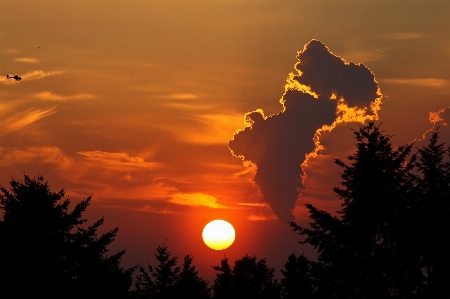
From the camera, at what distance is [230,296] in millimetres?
82812

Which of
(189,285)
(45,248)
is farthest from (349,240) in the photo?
(189,285)

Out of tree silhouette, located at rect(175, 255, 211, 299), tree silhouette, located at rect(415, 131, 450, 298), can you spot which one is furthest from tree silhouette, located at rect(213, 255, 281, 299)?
tree silhouette, located at rect(415, 131, 450, 298)

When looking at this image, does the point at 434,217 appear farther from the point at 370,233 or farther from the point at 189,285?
the point at 189,285

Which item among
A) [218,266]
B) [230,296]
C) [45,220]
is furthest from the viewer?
[218,266]

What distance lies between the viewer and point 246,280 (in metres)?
86.8

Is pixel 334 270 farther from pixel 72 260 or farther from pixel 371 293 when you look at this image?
pixel 72 260

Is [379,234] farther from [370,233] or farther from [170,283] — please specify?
[170,283]

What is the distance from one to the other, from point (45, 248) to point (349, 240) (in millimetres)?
16885

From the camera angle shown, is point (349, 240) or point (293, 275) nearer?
point (349, 240)

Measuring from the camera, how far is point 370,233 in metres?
40.5

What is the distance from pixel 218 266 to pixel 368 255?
61.8 m

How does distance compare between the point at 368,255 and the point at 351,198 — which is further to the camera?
the point at 351,198

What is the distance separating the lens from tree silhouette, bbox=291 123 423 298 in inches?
1522

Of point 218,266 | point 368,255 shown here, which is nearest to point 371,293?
point 368,255
